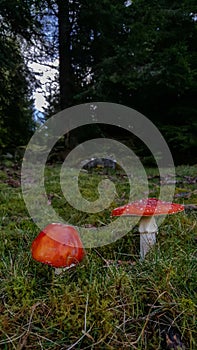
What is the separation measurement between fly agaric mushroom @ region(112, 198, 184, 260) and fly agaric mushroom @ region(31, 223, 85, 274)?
0.87 ft

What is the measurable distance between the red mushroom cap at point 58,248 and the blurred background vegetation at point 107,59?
4.99m

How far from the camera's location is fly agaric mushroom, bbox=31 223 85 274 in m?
1.38

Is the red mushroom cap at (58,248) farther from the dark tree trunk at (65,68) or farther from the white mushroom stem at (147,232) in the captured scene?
the dark tree trunk at (65,68)

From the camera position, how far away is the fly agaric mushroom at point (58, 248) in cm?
138

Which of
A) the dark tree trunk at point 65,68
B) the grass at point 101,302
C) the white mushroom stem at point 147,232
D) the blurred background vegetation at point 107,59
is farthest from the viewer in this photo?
the dark tree trunk at point 65,68

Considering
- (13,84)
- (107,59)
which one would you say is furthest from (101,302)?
(13,84)

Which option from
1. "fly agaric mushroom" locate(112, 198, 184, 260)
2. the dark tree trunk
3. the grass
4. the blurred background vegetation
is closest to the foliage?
the blurred background vegetation

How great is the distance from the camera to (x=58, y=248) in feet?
4.54

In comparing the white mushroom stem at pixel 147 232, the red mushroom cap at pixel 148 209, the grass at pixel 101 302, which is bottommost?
the grass at pixel 101 302

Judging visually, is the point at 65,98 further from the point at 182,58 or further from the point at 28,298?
the point at 28,298

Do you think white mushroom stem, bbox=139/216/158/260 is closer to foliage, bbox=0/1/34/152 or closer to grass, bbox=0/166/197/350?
grass, bbox=0/166/197/350

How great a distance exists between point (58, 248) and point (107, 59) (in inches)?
219

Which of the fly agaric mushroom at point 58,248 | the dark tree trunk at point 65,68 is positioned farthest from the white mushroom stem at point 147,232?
the dark tree trunk at point 65,68

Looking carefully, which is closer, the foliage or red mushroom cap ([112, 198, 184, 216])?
red mushroom cap ([112, 198, 184, 216])
